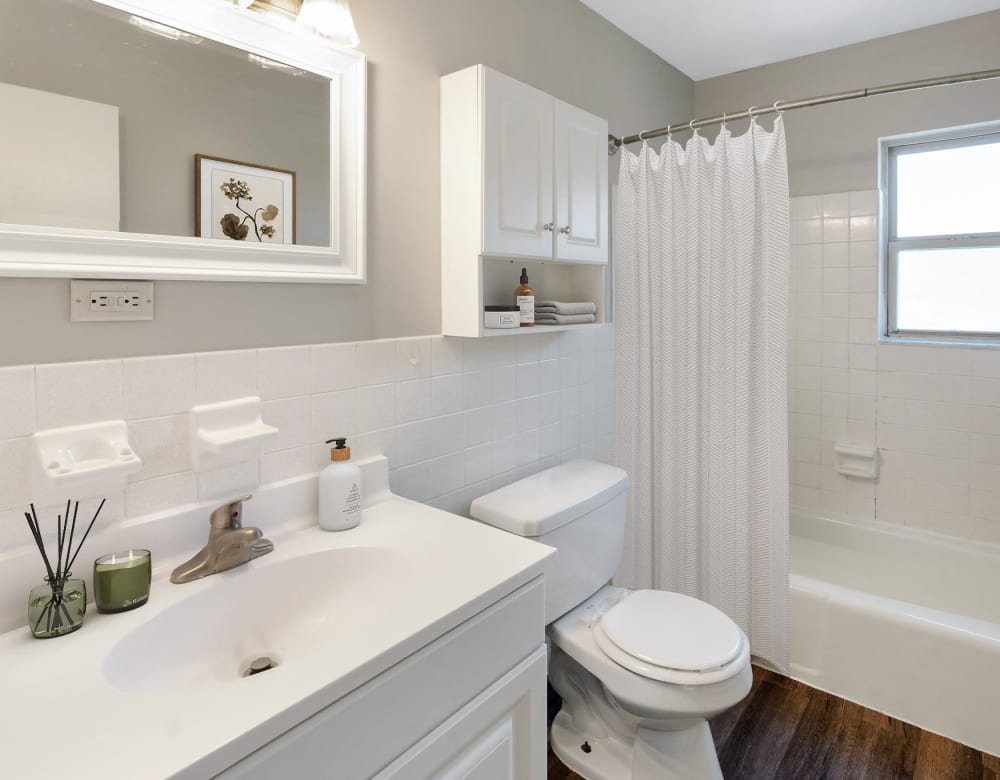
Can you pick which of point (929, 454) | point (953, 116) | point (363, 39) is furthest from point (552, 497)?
point (953, 116)

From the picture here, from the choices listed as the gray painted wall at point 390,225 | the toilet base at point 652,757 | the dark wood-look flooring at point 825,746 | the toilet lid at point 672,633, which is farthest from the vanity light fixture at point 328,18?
the dark wood-look flooring at point 825,746

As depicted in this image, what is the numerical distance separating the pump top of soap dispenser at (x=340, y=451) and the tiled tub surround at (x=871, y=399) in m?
2.29

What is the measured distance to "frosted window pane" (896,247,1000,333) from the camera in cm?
254

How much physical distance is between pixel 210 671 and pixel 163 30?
3.71 ft

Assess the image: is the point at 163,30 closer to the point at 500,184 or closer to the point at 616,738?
the point at 500,184

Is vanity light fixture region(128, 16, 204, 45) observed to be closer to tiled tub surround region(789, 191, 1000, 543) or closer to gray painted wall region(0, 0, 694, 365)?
gray painted wall region(0, 0, 694, 365)

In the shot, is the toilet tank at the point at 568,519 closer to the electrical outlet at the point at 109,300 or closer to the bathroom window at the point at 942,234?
the electrical outlet at the point at 109,300

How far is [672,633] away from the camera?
1.62 metres

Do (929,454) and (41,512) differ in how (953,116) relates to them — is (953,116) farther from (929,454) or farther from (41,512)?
(41,512)

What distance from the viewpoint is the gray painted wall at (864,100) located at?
2379 mm

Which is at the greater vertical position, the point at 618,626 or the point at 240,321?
the point at 240,321

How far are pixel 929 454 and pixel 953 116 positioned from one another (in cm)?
134

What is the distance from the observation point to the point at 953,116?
2430mm

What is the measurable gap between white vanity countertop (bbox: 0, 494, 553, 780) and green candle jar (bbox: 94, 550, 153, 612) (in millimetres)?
22
